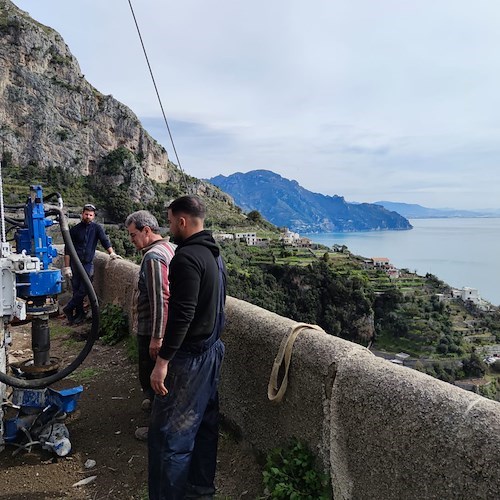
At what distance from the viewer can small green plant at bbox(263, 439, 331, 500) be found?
2467mm

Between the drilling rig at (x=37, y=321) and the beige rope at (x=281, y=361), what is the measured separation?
4.44 feet

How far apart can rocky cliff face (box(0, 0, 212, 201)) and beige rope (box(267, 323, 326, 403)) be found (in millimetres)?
75735

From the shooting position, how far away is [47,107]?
8519 cm

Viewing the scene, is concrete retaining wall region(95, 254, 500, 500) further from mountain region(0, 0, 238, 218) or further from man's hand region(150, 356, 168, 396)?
mountain region(0, 0, 238, 218)

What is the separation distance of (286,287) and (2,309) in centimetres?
6279

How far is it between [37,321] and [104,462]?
1173 mm

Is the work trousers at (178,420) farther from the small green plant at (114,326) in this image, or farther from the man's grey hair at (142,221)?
the small green plant at (114,326)

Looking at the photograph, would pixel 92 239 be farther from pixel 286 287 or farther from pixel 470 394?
pixel 286 287

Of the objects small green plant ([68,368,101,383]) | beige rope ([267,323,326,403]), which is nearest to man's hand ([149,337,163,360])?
beige rope ([267,323,326,403])

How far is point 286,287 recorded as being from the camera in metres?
65.2

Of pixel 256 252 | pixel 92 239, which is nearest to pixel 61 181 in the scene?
pixel 256 252

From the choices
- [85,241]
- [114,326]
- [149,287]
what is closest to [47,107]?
[85,241]

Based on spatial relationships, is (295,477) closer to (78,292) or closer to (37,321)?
(37,321)

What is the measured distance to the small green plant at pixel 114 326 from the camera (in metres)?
Answer: 5.96
